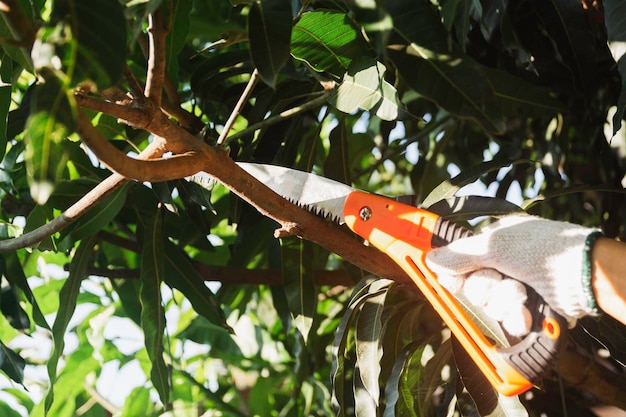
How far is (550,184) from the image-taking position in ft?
3.51

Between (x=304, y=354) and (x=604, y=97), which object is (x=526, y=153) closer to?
(x=604, y=97)

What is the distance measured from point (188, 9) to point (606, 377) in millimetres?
617

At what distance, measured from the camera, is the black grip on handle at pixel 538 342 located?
1.76ft

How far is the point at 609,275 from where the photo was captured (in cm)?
51

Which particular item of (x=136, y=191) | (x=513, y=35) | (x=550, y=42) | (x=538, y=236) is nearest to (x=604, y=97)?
(x=550, y=42)

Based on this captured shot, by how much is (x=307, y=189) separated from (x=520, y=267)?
0.22 m

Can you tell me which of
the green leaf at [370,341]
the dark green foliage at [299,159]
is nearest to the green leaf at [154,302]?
the dark green foliage at [299,159]

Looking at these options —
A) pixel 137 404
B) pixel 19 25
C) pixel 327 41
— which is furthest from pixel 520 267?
pixel 137 404

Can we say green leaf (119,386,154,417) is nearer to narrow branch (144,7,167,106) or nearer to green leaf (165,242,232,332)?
green leaf (165,242,232,332)

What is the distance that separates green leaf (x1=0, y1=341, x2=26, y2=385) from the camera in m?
0.81

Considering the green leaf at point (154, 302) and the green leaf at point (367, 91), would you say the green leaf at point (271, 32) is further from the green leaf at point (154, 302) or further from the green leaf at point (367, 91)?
the green leaf at point (154, 302)

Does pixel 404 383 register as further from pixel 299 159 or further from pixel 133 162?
pixel 133 162

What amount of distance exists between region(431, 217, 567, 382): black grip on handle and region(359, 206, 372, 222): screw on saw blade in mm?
153

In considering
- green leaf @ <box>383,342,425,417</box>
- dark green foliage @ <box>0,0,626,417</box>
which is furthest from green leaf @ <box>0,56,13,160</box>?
green leaf @ <box>383,342,425,417</box>
